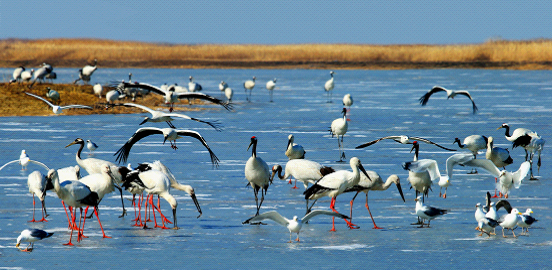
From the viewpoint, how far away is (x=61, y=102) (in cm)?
2405

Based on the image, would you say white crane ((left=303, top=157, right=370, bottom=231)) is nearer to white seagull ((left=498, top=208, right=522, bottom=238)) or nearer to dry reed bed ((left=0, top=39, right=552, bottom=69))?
white seagull ((left=498, top=208, right=522, bottom=238))

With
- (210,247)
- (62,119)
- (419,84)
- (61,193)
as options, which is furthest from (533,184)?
(419,84)

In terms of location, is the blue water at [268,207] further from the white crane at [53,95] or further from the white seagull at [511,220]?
the white crane at [53,95]

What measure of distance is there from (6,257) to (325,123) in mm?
13779

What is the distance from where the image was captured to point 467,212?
941 cm

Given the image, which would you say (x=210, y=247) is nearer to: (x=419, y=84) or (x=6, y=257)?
(x=6, y=257)

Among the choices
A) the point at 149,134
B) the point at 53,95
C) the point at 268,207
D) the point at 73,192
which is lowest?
the point at 268,207

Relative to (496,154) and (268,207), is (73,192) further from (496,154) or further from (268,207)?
(496,154)

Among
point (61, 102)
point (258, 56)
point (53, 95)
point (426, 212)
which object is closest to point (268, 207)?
point (426, 212)

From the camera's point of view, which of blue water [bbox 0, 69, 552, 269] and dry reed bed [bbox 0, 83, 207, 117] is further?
dry reed bed [bbox 0, 83, 207, 117]

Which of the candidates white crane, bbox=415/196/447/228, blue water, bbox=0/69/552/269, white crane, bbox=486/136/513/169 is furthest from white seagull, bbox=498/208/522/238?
white crane, bbox=486/136/513/169

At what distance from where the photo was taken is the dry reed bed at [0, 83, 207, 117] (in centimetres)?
2203

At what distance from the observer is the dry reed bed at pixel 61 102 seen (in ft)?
72.3

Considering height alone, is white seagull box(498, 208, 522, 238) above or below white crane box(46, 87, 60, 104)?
below
